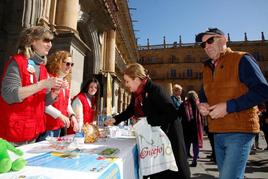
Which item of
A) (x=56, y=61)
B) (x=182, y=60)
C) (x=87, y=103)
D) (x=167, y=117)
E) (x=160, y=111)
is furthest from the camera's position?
(x=182, y=60)

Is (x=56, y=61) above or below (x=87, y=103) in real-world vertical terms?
above

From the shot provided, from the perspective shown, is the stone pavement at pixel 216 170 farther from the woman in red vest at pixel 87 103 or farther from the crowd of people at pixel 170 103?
the crowd of people at pixel 170 103

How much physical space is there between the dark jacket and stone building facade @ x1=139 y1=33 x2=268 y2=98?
48.6m

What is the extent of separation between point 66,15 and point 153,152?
5726 millimetres

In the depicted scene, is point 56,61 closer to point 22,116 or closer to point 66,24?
point 22,116

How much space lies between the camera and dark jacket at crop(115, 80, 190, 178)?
228cm

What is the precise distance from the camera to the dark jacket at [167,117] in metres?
2.28

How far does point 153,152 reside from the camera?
2059 millimetres

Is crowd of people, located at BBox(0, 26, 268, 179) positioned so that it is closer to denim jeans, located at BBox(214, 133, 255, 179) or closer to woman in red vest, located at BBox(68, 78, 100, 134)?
denim jeans, located at BBox(214, 133, 255, 179)

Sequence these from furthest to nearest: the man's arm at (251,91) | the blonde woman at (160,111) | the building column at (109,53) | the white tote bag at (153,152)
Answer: the building column at (109,53), the blonde woman at (160,111), the white tote bag at (153,152), the man's arm at (251,91)

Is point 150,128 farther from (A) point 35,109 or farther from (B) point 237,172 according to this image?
(A) point 35,109

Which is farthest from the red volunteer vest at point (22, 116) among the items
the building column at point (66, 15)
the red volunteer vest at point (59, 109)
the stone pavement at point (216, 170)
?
the building column at point (66, 15)

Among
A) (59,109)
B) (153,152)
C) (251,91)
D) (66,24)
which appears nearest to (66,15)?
(66,24)

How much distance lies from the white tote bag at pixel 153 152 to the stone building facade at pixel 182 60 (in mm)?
48925
